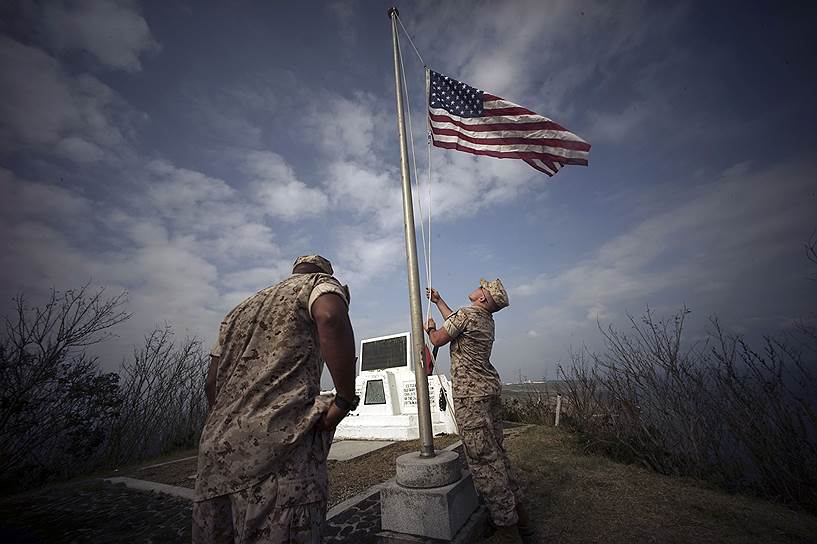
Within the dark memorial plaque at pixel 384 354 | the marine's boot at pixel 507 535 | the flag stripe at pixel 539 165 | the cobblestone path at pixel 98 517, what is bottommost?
the cobblestone path at pixel 98 517

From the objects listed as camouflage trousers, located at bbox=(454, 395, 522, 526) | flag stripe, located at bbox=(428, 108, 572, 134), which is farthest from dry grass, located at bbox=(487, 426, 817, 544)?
flag stripe, located at bbox=(428, 108, 572, 134)

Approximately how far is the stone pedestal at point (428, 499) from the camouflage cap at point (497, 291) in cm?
164

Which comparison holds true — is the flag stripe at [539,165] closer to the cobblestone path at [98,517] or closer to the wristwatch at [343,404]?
the wristwatch at [343,404]

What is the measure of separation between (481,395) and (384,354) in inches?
248

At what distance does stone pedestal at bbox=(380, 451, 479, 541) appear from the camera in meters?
2.78

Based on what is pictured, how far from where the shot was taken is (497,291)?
149 inches

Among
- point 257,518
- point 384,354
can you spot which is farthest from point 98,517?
point 384,354

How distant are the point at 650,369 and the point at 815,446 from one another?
204 cm

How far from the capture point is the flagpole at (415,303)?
10.5 ft

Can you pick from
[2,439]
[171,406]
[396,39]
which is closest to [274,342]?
[396,39]

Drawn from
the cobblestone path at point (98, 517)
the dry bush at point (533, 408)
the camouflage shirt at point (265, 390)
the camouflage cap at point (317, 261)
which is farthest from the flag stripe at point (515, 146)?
the dry bush at point (533, 408)

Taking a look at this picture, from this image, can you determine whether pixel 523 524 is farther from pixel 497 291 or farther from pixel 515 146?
pixel 515 146

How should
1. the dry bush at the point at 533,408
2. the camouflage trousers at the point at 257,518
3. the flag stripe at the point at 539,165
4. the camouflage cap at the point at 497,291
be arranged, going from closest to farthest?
the camouflage trousers at the point at 257,518 < the camouflage cap at the point at 497,291 < the flag stripe at the point at 539,165 < the dry bush at the point at 533,408

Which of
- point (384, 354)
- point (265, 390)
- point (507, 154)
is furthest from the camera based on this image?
point (384, 354)
